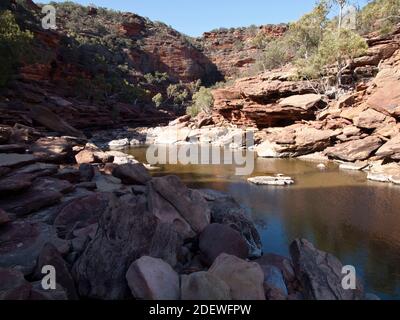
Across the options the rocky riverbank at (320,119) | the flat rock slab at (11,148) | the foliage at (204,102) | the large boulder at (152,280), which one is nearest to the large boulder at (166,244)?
the large boulder at (152,280)

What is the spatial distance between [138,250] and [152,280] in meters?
1.12

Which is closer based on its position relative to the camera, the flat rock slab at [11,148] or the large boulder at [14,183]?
the large boulder at [14,183]

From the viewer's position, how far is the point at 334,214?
45.8ft

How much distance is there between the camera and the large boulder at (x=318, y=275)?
6570 mm

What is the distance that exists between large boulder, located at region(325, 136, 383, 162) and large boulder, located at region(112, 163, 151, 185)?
17623mm

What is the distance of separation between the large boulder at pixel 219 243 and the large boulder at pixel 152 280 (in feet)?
5.84

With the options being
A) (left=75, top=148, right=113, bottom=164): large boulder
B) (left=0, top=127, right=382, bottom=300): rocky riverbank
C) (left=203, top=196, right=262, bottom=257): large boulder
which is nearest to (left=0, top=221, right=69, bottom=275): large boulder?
(left=0, top=127, right=382, bottom=300): rocky riverbank

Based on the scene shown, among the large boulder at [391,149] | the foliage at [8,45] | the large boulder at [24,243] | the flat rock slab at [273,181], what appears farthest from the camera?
the foliage at [8,45]

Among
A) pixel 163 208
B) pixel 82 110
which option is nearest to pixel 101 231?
pixel 163 208

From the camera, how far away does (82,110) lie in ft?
145

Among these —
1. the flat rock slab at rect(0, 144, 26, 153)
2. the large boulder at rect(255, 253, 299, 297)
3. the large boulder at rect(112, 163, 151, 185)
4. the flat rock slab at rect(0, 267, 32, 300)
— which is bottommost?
the large boulder at rect(255, 253, 299, 297)

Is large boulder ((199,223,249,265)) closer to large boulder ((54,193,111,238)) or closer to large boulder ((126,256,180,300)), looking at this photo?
large boulder ((126,256,180,300))

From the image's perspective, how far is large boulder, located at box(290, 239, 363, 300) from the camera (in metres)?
6.57

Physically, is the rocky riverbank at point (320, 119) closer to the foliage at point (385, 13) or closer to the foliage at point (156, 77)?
the foliage at point (385, 13)
